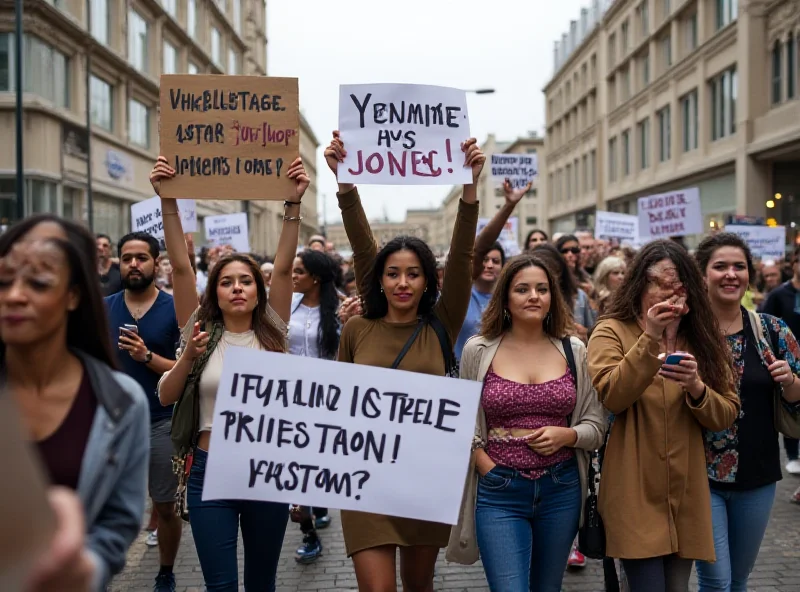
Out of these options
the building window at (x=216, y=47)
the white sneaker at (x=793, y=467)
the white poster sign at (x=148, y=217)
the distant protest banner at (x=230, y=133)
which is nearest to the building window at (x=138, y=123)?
the building window at (x=216, y=47)

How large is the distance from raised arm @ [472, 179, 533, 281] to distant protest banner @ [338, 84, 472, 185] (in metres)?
1.23

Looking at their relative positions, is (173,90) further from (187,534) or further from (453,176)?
(187,534)

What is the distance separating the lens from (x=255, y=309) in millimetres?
4223

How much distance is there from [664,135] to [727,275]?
3409cm

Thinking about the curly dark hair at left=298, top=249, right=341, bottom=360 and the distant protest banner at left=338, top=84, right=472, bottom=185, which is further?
the curly dark hair at left=298, top=249, right=341, bottom=360

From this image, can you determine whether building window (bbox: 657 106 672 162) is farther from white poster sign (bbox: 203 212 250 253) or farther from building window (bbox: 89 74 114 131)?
white poster sign (bbox: 203 212 250 253)

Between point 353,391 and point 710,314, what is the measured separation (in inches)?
64.3

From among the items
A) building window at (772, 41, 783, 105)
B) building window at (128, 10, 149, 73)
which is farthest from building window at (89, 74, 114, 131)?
building window at (772, 41, 783, 105)

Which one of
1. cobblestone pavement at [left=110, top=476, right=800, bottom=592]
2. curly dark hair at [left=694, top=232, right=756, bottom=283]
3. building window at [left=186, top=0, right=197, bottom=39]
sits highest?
building window at [left=186, top=0, right=197, bottom=39]

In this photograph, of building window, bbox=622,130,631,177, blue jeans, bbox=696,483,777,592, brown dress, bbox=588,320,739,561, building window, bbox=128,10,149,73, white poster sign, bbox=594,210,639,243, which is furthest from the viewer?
building window, bbox=622,130,631,177

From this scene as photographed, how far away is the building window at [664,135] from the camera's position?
3503 centimetres

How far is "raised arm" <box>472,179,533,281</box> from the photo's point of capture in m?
5.81

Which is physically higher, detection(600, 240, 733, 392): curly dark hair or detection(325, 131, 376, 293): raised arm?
detection(325, 131, 376, 293): raised arm

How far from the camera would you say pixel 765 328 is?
3.90m
